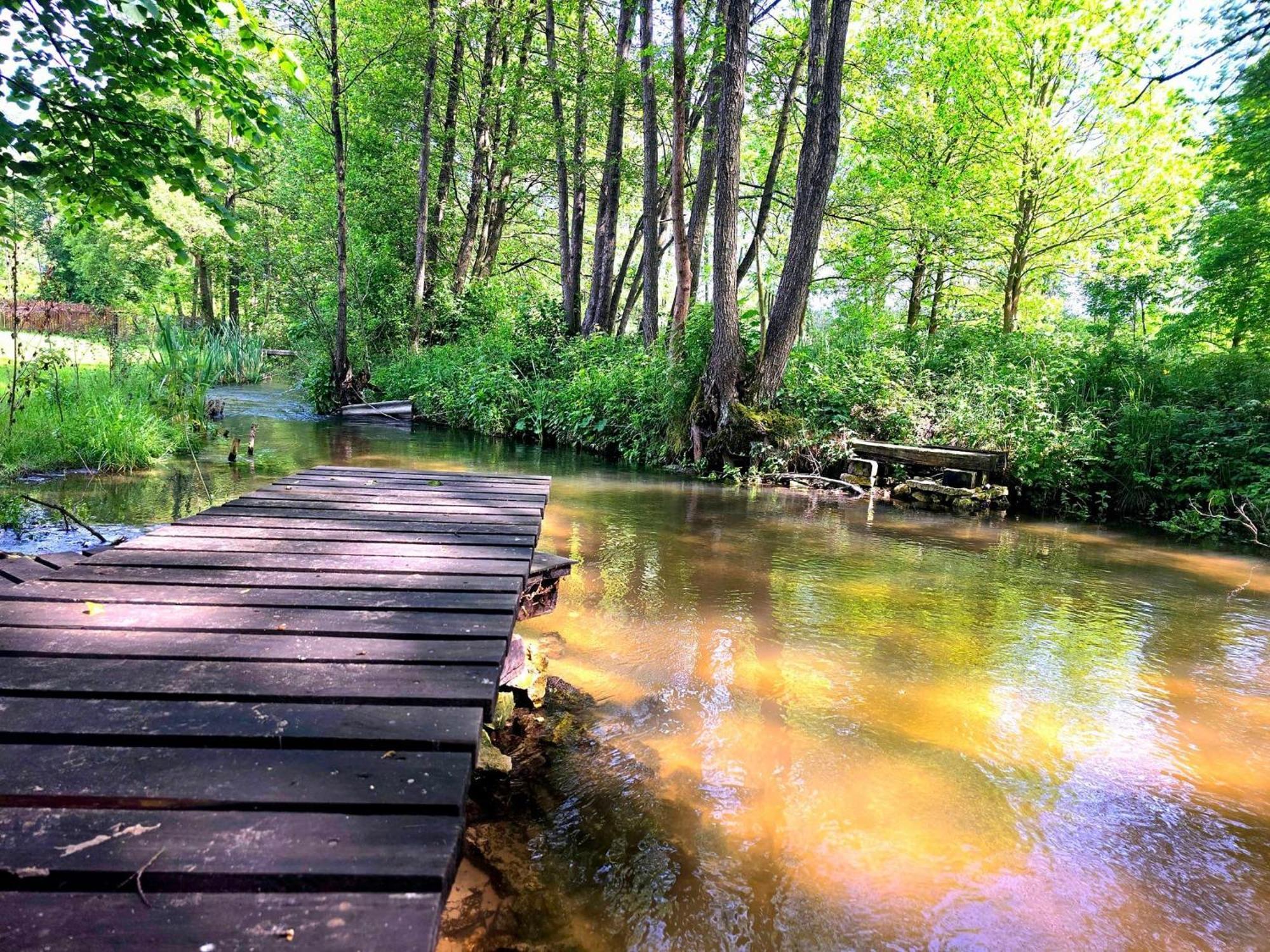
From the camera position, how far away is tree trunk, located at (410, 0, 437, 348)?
1828cm

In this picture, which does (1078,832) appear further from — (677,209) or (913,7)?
(913,7)

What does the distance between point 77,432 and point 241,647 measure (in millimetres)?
7801

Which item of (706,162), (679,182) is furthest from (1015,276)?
(679,182)

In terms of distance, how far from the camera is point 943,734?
130 inches


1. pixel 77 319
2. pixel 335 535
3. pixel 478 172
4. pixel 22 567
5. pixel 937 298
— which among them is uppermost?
pixel 478 172

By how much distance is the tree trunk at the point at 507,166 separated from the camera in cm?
1883

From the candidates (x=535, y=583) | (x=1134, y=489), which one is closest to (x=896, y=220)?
(x=1134, y=489)

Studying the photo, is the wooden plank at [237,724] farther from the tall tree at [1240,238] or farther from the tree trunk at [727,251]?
the tall tree at [1240,238]

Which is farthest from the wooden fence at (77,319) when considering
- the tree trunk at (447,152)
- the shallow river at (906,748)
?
the shallow river at (906,748)

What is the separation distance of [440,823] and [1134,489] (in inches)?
427

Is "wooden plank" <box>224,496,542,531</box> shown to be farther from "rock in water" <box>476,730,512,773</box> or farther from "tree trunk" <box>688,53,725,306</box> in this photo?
"tree trunk" <box>688,53,725,306</box>

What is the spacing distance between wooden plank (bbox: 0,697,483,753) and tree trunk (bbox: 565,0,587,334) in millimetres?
17391

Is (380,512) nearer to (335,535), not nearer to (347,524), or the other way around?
(347,524)

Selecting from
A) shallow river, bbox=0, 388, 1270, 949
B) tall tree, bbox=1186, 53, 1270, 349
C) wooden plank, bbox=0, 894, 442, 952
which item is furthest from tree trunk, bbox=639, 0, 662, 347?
wooden plank, bbox=0, 894, 442, 952
